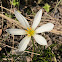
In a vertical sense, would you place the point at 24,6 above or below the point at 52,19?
above

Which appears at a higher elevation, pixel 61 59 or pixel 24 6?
pixel 24 6

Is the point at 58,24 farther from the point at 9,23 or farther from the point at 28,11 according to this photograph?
the point at 9,23

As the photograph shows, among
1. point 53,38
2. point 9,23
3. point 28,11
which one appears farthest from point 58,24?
point 9,23

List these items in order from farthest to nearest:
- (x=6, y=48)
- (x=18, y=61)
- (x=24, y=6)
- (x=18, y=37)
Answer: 1. (x=24, y=6)
2. (x=18, y=37)
3. (x=6, y=48)
4. (x=18, y=61)

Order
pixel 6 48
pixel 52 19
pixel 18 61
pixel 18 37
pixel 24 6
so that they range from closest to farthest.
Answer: pixel 18 61 → pixel 6 48 → pixel 18 37 → pixel 52 19 → pixel 24 6

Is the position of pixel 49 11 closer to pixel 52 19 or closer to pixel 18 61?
pixel 52 19

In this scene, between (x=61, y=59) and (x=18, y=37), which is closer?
(x=61, y=59)

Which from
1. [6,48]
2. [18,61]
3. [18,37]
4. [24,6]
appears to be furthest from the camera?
[24,6]

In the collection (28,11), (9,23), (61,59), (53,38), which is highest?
(28,11)

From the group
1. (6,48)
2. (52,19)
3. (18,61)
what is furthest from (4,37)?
(52,19)
